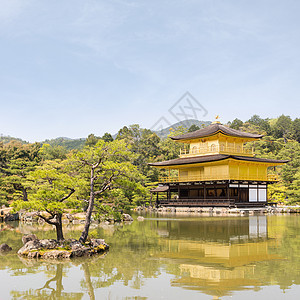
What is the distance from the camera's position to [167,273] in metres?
10.3

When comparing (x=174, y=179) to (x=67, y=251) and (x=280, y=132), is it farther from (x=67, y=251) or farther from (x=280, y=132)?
(x=280, y=132)

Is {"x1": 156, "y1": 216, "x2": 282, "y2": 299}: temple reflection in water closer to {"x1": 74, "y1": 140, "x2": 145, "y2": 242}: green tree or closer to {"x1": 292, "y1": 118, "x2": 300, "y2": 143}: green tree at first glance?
{"x1": 74, "y1": 140, "x2": 145, "y2": 242}: green tree

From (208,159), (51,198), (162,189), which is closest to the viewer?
(51,198)

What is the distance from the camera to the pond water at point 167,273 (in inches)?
339

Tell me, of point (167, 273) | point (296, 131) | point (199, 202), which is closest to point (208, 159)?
point (199, 202)

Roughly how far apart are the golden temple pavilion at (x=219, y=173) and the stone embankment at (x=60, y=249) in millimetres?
25936

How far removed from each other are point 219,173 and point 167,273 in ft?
109

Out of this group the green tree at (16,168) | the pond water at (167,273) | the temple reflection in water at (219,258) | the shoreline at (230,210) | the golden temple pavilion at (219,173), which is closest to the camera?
the pond water at (167,273)

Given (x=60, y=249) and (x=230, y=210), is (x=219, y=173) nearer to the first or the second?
(x=230, y=210)

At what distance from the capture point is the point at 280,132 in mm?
94062

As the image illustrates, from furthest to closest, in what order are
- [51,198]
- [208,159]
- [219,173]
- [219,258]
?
[219,173], [208,159], [51,198], [219,258]

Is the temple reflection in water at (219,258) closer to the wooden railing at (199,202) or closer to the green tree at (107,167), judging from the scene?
the green tree at (107,167)

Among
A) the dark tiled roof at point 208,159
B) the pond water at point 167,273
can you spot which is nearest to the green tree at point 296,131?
the dark tiled roof at point 208,159

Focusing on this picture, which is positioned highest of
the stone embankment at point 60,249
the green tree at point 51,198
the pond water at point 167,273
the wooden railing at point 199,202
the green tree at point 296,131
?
the green tree at point 296,131
